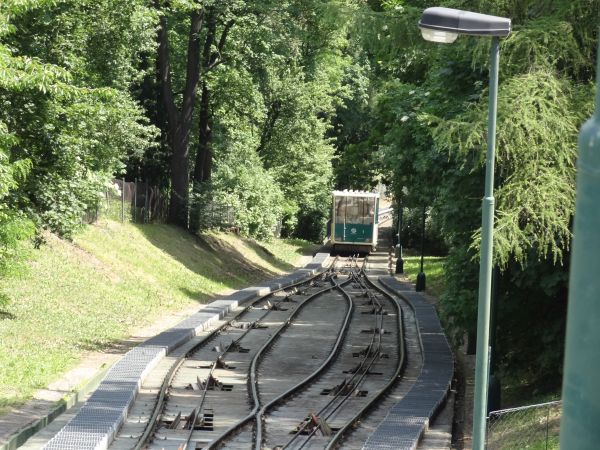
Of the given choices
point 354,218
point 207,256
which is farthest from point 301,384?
point 354,218

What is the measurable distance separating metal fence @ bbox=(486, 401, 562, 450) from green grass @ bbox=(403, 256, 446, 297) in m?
22.1

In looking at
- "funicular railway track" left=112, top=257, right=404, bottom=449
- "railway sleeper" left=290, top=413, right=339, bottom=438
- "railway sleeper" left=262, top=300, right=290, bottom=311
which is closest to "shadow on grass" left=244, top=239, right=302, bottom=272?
"funicular railway track" left=112, top=257, right=404, bottom=449

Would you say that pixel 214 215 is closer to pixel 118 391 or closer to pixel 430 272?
pixel 430 272

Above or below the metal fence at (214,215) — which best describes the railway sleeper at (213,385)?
below

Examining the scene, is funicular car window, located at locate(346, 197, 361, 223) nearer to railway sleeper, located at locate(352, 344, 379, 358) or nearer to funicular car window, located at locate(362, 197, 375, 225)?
funicular car window, located at locate(362, 197, 375, 225)

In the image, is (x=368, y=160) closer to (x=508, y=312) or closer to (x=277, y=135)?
(x=277, y=135)

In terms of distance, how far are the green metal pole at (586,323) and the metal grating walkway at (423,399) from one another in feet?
37.6

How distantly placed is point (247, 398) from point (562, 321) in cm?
568

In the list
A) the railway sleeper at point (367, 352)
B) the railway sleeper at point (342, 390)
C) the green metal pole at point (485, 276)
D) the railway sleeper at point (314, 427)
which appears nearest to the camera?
the green metal pole at point (485, 276)

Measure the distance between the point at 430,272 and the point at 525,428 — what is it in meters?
35.7

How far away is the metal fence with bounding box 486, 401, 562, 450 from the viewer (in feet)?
41.5

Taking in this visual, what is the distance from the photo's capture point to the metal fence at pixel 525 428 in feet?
41.5

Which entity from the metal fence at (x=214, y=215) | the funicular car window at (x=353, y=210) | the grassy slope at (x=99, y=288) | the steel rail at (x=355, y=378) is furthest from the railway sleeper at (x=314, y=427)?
the funicular car window at (x=353, y=210)

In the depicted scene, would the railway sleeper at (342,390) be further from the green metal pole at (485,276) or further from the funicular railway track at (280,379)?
the green metal pole at (485,276)
